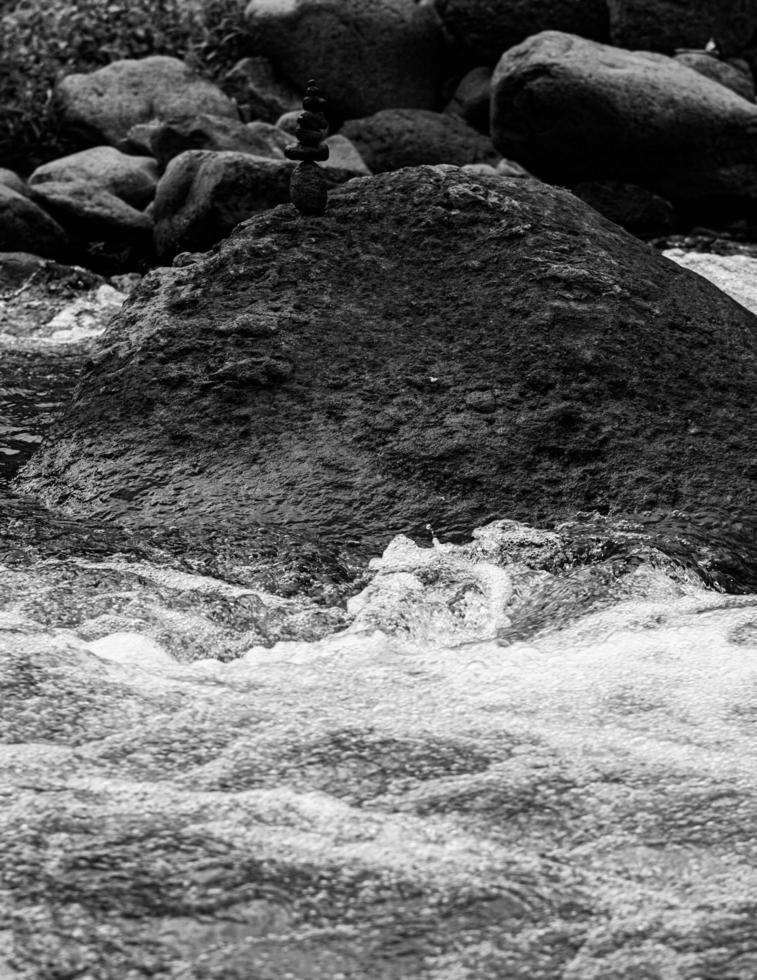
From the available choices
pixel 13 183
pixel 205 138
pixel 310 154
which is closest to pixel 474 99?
pixel 205 138

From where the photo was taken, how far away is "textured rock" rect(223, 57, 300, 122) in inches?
554

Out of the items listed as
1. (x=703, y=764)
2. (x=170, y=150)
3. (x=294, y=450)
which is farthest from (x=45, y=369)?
(x=170, y=150)

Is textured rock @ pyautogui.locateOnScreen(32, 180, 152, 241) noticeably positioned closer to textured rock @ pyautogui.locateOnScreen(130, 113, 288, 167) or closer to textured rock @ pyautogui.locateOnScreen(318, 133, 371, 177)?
textured rock @ pyautogui.locateOnScreen(130, 113, 288, 167)

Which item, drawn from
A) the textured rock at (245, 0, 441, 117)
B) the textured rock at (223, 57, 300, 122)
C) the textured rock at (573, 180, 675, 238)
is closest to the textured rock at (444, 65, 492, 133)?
the textured rock at (245, 0, 441, 117)

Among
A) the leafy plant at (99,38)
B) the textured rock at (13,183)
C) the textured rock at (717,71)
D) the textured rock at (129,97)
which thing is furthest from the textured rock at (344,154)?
the textured rock at (717,71)

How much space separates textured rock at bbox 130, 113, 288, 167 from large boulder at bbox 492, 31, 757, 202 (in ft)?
7.12

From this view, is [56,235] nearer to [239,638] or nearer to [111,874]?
[239,638]

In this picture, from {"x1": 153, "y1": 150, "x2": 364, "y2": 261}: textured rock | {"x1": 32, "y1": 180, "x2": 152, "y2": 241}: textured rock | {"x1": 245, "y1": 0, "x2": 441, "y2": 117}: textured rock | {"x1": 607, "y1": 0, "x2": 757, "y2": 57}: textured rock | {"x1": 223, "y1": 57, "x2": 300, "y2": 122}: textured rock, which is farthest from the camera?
{"x1": 223, "y1": 57, "x2": 300, "y2": 122}: textured rock

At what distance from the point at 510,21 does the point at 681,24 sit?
1790 mm

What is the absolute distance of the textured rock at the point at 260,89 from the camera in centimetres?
1406

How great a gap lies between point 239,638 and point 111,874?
1056 millimetres

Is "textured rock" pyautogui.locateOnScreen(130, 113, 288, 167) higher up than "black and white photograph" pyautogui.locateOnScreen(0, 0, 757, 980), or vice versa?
"black and white photograph" pyautogui.locateOnScreen(0, 0, 757, 980)

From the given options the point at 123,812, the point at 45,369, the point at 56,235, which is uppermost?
the point at 123,812

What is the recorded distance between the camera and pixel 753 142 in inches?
454
